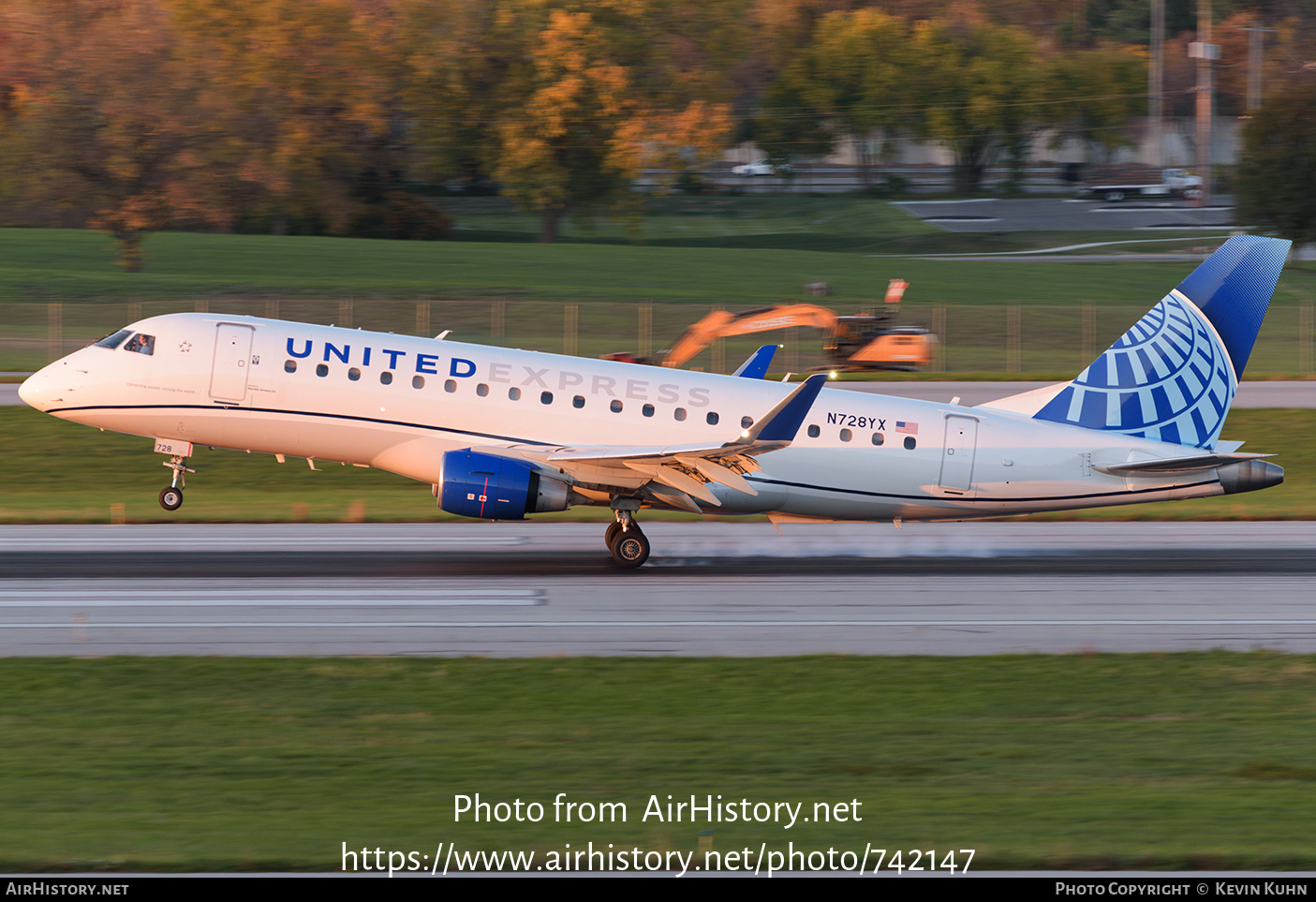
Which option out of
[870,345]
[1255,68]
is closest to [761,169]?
[1255,68]

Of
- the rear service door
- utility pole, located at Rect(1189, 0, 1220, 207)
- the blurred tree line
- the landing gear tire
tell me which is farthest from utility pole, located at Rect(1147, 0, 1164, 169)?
the landing gear tire

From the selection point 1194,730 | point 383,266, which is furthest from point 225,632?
point 383,266

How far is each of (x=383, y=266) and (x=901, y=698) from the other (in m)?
72.3

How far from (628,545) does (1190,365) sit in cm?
1051

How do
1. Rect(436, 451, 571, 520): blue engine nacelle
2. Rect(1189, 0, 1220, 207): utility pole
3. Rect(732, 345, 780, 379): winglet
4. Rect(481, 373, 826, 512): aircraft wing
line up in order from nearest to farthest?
Rect(481, 373, 826, 512): aircraft wing → Rect(436, 451, 571, 520): blue engine nacelle → Rect(732, 345, 780, 379): winglet → Rect(1189, 0, 1220, 207): utility pole

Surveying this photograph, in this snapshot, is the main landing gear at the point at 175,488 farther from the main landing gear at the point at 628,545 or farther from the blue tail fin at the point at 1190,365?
the blue tail fin at the point at 1190,365

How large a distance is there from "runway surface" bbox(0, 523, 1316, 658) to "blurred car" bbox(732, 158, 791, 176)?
89.3 metres

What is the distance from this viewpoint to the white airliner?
23.4 m

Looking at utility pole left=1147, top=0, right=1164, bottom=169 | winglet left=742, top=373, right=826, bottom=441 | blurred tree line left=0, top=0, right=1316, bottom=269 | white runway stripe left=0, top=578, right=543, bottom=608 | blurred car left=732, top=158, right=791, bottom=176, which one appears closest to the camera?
white runway stripe left=0, top=578, right=543, bottom=608

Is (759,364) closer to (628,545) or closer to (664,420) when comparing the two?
(664,420)

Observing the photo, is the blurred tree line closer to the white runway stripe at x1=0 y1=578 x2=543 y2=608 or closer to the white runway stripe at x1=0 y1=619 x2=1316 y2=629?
the white runway stripe at x1=0 y1=578 x2=543 y2=608

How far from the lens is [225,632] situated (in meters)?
18.5

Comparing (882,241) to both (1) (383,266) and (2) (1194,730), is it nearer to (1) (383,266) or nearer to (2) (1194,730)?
(1) (383,266)

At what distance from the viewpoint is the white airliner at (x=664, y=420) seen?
921 inches
